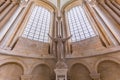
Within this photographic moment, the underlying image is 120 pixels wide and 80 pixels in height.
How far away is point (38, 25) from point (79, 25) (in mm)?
3518

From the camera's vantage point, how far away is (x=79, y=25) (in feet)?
44.7

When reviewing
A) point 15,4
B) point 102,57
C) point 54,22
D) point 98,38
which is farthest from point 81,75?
point 15,4

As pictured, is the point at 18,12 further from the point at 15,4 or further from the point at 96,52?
the point at 96,52

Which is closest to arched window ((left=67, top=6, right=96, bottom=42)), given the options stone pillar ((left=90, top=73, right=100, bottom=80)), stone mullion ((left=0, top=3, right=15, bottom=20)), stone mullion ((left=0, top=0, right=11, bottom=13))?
stone pillar ((left=90, top=73, right=100, bottom=80))

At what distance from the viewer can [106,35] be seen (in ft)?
35.3

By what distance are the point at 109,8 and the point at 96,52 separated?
15.4 ft

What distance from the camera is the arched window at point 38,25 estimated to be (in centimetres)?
1232

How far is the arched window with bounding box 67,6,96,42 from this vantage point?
12434mm

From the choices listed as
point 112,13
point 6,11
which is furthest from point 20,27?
point 112,13

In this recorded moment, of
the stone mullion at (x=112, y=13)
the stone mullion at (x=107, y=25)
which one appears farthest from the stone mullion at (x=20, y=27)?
the stone mullion at (x=112, y=13)

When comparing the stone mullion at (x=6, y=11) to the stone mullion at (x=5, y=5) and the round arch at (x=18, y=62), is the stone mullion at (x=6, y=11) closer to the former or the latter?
the stone mullion at (x=5, y=5)

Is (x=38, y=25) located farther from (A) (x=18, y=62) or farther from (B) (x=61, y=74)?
(B) (x=61, y=74)

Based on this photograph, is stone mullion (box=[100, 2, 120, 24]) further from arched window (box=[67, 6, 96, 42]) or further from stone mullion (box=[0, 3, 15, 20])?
stone mullion (box=[0, 3, 15, 20])

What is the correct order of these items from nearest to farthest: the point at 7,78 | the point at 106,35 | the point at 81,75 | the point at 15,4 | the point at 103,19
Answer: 1. the point at 7,78
2. the point at 81,75
3. the point at 106,35
4. the point at 103,19
5. the point at 15,4
